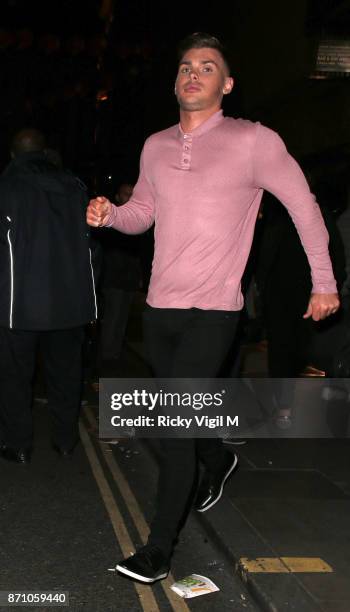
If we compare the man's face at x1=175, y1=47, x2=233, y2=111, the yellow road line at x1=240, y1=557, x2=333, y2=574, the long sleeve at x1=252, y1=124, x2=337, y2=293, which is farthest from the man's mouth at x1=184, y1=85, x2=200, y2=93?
the yellow road line at x1=240, y1=557, x2=333, y2=574

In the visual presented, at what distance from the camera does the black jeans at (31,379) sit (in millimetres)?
5688

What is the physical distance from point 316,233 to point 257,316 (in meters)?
3.46

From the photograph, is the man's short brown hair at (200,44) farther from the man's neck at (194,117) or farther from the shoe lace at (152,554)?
the shoe lace at (152,554)

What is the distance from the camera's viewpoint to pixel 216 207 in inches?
147

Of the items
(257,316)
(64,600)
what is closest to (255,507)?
(64,600)

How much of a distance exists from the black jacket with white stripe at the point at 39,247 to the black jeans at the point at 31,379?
0.61 feet

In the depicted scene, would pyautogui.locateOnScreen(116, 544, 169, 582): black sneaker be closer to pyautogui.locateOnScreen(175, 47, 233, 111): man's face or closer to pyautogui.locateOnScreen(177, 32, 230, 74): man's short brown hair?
pyautogui.locateOnScreen(175, 47, 233, 111): man's face

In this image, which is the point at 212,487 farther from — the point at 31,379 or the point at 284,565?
the point at 31,379

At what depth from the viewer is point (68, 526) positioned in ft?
15.2

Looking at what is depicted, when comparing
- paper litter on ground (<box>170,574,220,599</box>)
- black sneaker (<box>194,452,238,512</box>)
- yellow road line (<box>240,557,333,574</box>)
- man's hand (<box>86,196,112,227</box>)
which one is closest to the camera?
man's hand (<box>86,196,112,227</box>)

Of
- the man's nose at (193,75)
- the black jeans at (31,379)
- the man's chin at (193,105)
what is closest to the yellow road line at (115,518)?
the black jeans at (31,379)

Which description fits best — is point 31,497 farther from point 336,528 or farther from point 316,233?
point 316,233

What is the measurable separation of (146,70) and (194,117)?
21423 mm

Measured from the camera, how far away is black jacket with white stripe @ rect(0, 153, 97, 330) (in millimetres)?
5512
